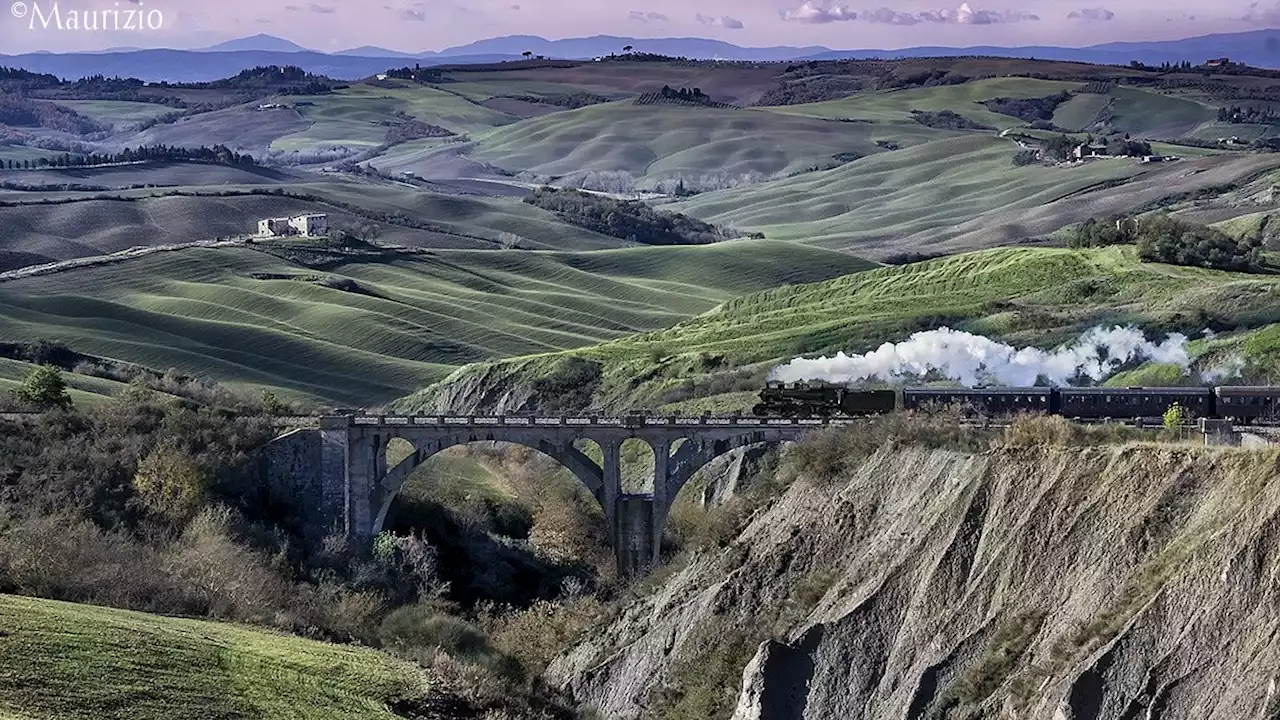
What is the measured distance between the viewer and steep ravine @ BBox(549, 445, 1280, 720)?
135 feet

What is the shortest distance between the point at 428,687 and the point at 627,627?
8.21m

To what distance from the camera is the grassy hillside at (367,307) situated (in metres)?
126

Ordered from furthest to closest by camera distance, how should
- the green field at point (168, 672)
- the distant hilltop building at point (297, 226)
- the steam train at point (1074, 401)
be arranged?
Result: 1. the distant hilltop building at point (297, 226)
2. the steam train at point (1074, 401)
3. the green field at point (168, 672)

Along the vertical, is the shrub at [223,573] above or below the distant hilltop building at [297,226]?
above

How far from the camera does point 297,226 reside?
18475 cm

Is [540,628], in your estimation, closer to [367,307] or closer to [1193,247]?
[1193,247]

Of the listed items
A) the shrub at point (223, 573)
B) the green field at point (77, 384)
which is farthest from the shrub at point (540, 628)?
the green field at point (77, 384)

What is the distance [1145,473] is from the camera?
47625 millimetres

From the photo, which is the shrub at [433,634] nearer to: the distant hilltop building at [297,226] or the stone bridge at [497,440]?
the stone bridge at [497,440]

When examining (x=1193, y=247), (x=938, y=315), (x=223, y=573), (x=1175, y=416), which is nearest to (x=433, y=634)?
(x=223, y=573)

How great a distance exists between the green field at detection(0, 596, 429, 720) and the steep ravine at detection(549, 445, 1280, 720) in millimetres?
7322

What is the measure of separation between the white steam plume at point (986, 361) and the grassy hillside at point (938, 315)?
12.0ft

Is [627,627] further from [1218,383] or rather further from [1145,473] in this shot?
[1218,383]

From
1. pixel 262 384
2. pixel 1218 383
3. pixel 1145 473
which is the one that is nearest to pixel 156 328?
pixel 262 384
